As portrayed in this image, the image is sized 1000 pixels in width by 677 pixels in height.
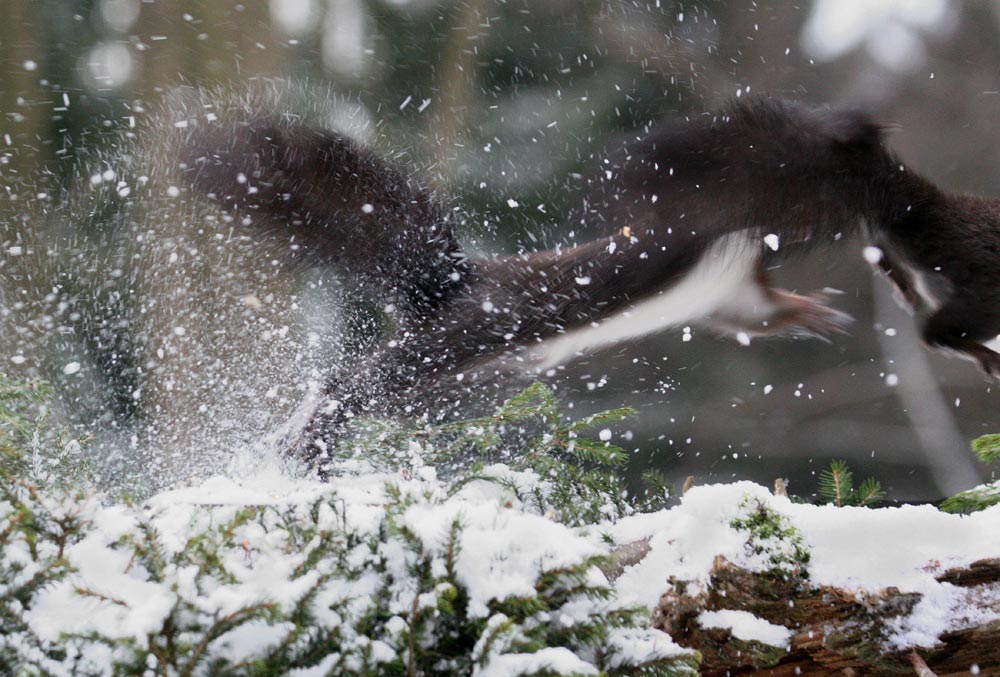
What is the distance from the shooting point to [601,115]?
313cm

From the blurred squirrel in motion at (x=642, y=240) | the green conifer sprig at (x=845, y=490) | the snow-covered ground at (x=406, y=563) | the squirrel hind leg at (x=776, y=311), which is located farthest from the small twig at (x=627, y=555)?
the squirrel hind leg at (x=776, y=311)

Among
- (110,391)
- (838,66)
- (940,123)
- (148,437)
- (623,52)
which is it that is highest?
(623,52)

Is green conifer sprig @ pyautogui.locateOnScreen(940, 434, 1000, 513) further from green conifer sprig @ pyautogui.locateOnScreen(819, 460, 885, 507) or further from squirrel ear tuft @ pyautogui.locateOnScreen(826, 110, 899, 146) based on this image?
squirrel ear tuft @ pyautogui.locateOnScreen(826, 110, 899, 146)

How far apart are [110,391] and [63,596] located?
262 cm

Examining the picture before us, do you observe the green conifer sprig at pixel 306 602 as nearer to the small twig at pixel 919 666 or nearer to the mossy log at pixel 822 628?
the mossy log at pixel 822 628

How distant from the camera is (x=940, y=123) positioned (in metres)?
2.81

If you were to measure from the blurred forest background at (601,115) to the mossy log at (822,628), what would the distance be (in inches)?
77.5

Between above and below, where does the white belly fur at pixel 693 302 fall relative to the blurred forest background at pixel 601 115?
below

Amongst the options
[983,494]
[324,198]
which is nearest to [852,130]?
[983,494]

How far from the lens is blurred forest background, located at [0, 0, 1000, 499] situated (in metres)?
2.91

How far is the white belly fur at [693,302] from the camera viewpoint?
2500 millimetres

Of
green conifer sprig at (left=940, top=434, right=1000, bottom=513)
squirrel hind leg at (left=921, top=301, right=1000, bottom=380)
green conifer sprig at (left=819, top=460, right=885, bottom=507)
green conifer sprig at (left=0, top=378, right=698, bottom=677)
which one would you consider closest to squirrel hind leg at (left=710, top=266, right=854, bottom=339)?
squirrel hind leg at (left=921, top=301, right=1000, bottom=380)

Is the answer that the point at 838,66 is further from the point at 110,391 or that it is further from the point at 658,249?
the point at 110,391

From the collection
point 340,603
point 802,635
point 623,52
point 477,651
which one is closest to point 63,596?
point 340,603
